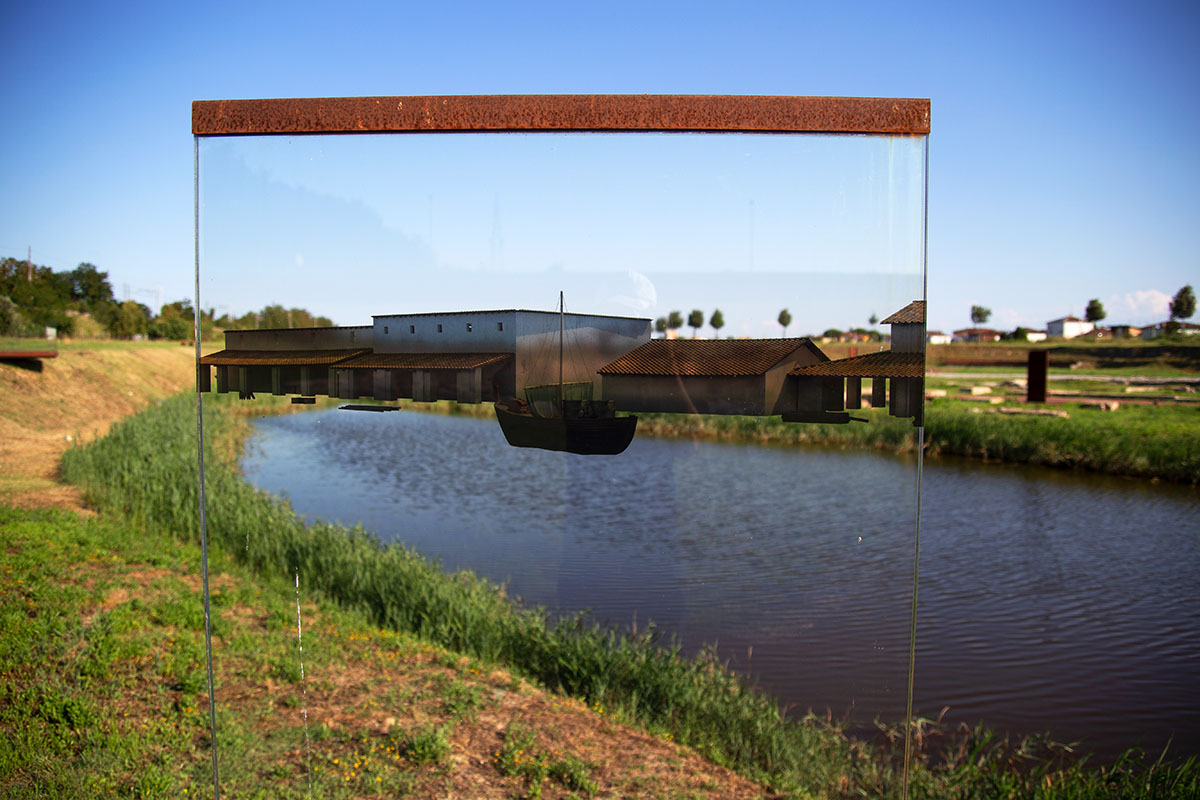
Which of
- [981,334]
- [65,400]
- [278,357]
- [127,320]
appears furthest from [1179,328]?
[127,320]

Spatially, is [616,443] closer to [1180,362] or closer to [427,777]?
[427,777]

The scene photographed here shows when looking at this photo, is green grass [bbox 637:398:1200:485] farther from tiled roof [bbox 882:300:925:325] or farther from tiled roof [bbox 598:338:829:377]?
tiled roof [bbox 882:300:925:325]

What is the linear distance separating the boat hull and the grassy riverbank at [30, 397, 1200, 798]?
362cm

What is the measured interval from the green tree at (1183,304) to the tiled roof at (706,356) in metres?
45.7

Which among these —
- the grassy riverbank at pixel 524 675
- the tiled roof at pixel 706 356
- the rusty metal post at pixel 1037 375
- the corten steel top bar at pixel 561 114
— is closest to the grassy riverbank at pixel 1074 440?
the grassy riverbank at pixel 524 675

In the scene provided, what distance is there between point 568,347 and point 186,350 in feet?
101

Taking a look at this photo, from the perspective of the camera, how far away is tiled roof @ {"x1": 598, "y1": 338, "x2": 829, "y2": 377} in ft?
8.95

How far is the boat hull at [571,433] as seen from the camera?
2764 mm

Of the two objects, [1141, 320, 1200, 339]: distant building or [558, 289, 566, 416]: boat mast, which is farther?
[1141, 320, 1200, 339]: distant building

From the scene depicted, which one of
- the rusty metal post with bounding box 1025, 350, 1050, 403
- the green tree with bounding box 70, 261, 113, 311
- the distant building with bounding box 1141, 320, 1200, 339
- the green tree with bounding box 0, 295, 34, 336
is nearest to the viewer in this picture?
the rusty metal post with bounding box 1025, 350, 1050, 403

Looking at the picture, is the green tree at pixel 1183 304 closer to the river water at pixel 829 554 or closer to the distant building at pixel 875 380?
the river water at pixel 829 554

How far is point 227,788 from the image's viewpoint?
477 centimetres

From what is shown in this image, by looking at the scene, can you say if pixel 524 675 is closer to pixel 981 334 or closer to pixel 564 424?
pixel 564 424

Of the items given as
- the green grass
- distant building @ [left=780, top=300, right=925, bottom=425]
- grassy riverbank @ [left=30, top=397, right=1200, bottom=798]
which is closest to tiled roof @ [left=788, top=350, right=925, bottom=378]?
distant building @ [left=780, top=300, right=925, bottom=425]
